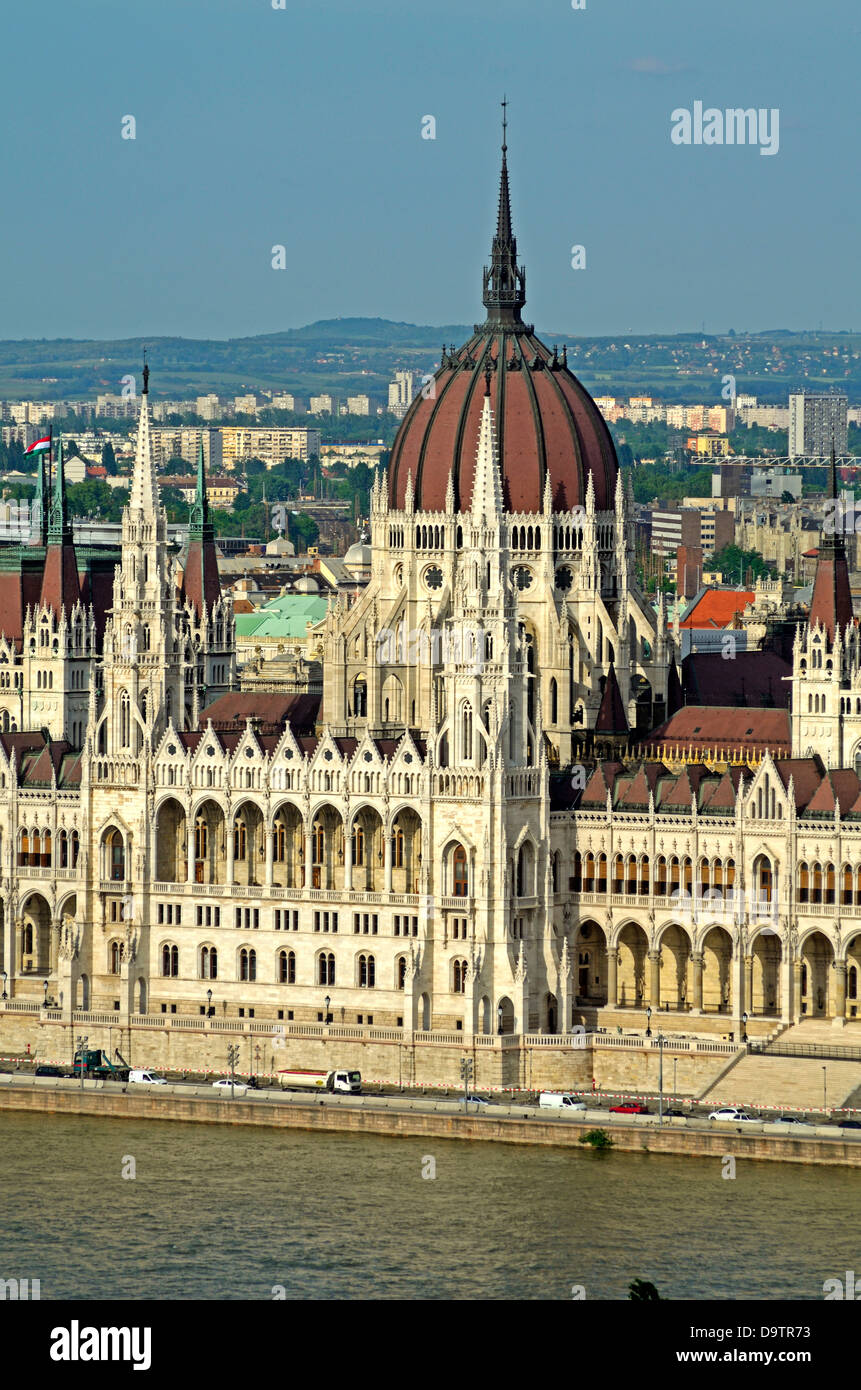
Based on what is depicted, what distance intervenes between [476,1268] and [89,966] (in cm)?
3659

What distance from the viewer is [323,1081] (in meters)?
148

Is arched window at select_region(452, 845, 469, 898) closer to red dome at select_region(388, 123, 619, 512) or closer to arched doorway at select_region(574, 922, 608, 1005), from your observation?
arched doorway at select_region(574, 922, 608, 1005)

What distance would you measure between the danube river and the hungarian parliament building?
1027 cm

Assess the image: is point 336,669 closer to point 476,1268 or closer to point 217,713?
point 217,713

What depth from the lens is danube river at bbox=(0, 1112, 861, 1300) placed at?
401 ft

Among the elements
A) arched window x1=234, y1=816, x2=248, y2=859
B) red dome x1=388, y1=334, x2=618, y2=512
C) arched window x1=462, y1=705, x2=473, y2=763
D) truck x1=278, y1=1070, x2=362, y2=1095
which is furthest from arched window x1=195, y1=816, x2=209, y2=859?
red dome x1=388, y1=334, x2=618, y2=512

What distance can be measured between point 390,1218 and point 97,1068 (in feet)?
74.1

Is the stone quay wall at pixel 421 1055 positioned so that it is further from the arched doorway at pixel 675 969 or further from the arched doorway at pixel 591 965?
the arched doorway at pixel 591 965

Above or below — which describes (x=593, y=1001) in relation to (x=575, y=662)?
below

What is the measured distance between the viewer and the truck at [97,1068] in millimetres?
149875

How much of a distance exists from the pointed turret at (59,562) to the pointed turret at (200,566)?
4.73m

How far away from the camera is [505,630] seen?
148750 millimetres

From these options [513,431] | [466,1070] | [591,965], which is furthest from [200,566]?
[466,1070]
